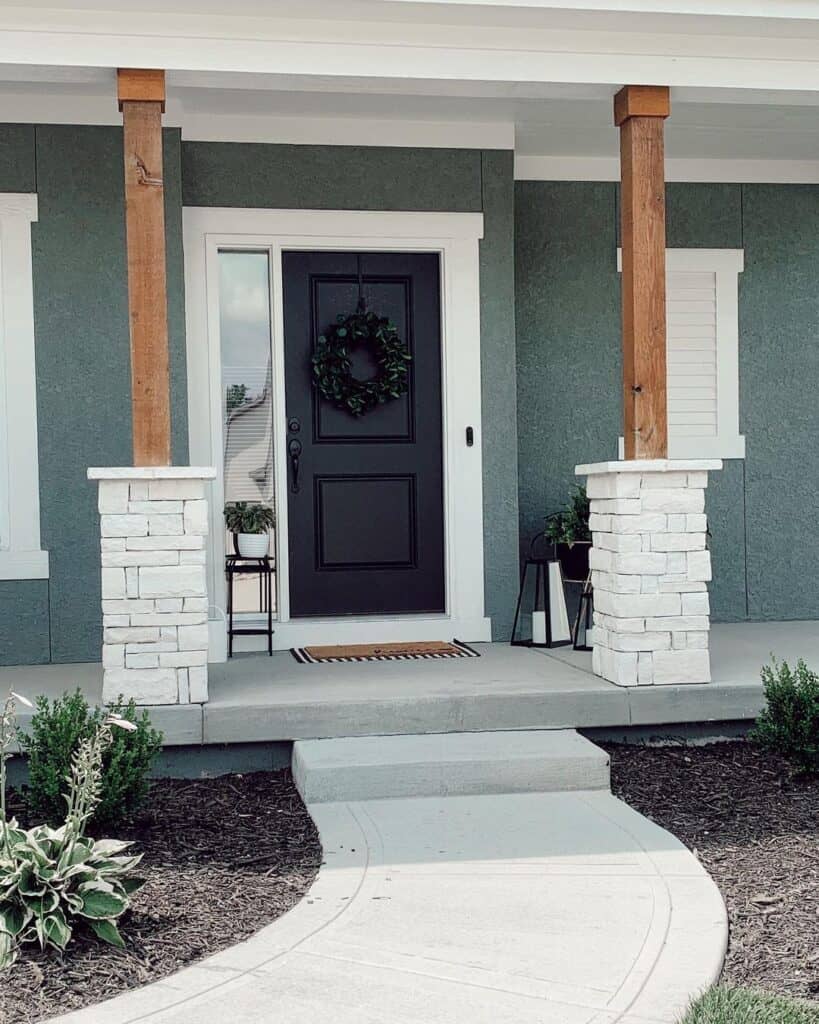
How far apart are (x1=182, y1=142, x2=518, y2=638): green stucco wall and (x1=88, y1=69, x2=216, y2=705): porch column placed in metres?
1.46

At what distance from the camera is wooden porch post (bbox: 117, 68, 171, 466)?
4883 millimetres

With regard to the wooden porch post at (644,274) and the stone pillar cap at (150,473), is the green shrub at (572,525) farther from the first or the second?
the stone pillar cap at (150,473)

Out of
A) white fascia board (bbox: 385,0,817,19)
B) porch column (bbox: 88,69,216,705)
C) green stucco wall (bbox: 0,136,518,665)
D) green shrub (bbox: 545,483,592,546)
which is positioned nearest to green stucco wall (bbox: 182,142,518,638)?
green stucco wall (bbox: 0,136,518,665)

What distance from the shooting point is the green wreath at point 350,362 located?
6434mm

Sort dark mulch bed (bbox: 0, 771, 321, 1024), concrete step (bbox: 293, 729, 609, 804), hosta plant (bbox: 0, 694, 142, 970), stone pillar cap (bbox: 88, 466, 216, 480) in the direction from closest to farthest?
dark mulch bed (bbox: 0, 771, 321, 1024)
hosta plant (bbox: 0, 694, 142, 970)
concrete step (bbox: 293, 729, 609, 804)
stone pillar cap (bbox: 88, 466, 216, 480)

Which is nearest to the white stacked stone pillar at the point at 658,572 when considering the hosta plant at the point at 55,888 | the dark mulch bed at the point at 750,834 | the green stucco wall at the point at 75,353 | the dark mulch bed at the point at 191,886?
the dark mulch bed at the point at 750,834

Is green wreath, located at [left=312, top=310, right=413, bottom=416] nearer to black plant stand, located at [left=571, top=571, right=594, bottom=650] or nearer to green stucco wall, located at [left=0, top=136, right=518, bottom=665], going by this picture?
green stucco wall, located at [left=0, top=136, right=518, bottom=665]

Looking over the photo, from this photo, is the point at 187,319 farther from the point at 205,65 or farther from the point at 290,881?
the point at 290,881

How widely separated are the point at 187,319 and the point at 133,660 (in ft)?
6.79

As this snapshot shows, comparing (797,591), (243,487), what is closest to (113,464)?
(243,487)

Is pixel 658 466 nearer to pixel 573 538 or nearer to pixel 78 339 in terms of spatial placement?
pixel 573 538

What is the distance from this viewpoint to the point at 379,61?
5.06 m

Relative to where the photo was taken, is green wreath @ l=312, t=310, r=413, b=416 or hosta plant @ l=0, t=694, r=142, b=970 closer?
hosta plant @ l=0, t=694, r=142, b=970

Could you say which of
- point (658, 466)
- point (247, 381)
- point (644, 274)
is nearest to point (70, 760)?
point (658, 466)
